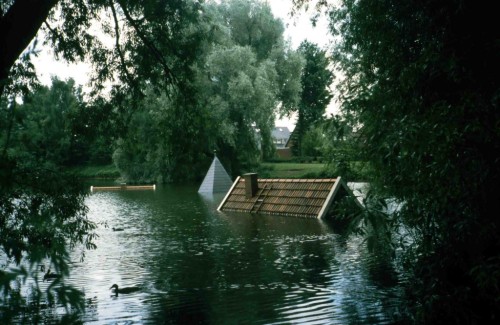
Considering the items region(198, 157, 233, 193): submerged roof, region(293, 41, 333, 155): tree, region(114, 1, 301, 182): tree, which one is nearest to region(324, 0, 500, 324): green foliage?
region(114, 1, 301, 182): tree

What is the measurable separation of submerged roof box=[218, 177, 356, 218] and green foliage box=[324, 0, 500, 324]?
10.1 m

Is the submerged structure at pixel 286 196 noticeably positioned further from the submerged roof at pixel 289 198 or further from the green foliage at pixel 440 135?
the green foliage at pixel 440 135

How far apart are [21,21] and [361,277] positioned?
240 inches

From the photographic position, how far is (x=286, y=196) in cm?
1883

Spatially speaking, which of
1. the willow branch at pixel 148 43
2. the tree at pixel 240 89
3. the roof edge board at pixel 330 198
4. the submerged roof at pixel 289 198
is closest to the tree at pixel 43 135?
the willow branch at pixel 148 43

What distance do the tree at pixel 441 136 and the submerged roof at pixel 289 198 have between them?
33.0ft

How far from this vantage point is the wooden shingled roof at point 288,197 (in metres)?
17.1

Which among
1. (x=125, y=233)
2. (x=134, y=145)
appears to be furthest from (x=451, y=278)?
(x=125, y=233)

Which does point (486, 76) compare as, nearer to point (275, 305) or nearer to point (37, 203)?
point (275, 305)

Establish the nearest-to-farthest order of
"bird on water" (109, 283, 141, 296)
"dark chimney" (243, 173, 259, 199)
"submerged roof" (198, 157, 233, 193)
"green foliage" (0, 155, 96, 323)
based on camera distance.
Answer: "green foliage" (0, 155, 96, 323)
"bird on water" (109, 283, 141, 296)
"dark chimney" (243, 173, 259, 199)
"submerged roof" (198, 157, 233, 193)

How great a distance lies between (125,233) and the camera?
15.1m

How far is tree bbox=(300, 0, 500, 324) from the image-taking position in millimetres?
4637

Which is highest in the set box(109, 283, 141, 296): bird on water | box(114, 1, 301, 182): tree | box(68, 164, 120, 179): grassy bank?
box(114, 1, 301, 182): tree

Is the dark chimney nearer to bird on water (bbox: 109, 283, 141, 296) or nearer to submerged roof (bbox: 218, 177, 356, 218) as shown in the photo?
submerged roof (bbox: 218, 177, 356, 218)
